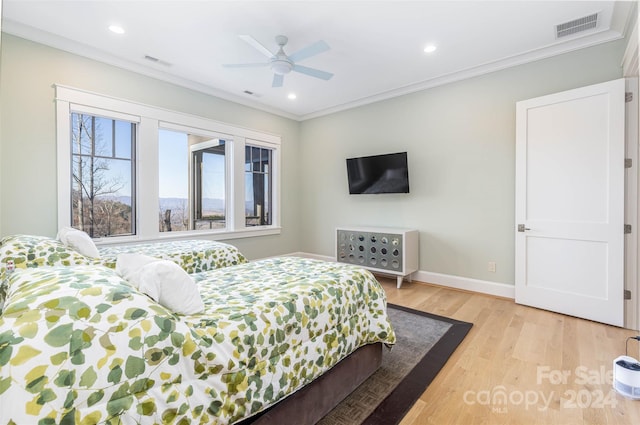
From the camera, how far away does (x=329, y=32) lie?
9.37ft

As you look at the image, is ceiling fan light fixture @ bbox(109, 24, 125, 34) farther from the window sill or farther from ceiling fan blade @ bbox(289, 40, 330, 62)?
the window sill

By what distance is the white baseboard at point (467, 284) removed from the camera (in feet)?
11.4

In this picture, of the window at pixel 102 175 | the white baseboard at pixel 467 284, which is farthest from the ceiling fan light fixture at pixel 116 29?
the white baseboard at pixel 467 284

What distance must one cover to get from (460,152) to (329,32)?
2245mm

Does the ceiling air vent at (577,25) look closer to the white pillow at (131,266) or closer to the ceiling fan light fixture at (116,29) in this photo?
the white pillow at (131,266)

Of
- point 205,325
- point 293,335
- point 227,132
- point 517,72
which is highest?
point 517,72

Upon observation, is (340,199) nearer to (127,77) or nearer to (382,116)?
(382,116)

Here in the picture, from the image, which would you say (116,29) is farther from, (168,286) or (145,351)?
(145,351)

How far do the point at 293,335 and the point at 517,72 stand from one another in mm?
3868

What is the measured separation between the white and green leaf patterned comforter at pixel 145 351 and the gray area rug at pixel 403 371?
351 millimetres

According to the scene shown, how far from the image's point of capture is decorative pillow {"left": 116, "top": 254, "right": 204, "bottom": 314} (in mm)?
1183

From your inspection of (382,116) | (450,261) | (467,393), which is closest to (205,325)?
(467,393)

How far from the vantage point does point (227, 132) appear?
452cm

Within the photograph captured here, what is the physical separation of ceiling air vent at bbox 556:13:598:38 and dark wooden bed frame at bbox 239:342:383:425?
3.42 m
